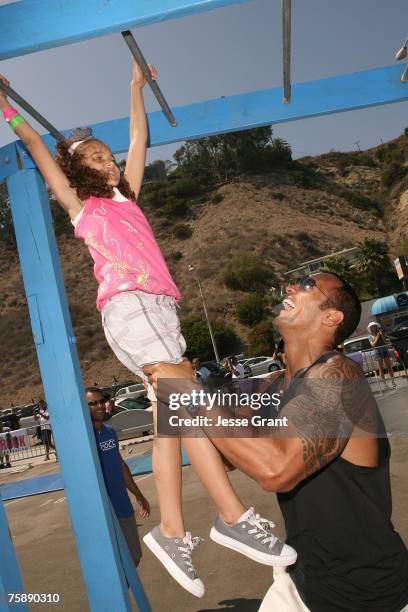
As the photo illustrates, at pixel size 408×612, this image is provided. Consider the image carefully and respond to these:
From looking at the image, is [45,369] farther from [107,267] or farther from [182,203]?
[182,203]

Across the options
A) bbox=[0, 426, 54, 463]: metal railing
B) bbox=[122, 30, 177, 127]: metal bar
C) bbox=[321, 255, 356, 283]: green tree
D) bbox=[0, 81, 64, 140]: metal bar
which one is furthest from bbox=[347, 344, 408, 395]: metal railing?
bbox=[321, 255, 356, 283]: green tree

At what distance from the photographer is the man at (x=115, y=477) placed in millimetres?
4172

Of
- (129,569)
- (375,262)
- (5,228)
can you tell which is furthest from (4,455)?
(5,228)

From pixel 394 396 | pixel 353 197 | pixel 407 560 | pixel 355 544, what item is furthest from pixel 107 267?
pixel 353 197

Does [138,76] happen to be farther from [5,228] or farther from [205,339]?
[5,228]

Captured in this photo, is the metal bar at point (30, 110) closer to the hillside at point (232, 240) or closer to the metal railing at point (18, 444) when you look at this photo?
the metal railing at point (18, 444)

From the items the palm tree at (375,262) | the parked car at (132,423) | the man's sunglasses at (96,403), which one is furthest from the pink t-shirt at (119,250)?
the palm tree at (375,262)

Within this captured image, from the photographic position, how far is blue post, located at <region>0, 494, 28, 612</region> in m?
2.65

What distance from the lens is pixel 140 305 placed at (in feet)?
7.32

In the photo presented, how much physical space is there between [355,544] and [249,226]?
2735 inches

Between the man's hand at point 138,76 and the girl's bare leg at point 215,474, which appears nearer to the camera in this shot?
the girl's bare leg at point 215,474

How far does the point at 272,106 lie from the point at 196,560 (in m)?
3.69

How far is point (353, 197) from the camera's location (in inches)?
3231

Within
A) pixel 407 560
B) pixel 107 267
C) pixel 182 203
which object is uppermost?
pixel 182 203
